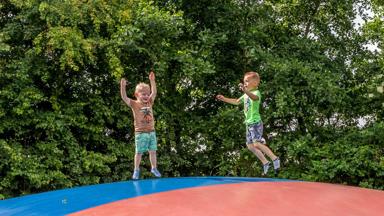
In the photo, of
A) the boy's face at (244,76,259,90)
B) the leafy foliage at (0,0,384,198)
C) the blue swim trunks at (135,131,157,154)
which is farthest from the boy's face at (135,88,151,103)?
the leafy foliage at (0,0,384,198)

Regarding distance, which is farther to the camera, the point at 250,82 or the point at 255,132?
the point at 255,132

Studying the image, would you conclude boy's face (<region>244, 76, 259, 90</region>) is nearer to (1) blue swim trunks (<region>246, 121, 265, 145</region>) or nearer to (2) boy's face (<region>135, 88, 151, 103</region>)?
(1) blue swim trunks (<region>246, 121, 265, 145</region>)

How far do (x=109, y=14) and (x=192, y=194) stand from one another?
5550 mm

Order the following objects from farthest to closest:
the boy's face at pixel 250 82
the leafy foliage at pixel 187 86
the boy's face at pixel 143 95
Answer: the leafy foliage at pixel 187 86 → the boy's face at pixel 143 95 → the boy's face at pixel 250 82

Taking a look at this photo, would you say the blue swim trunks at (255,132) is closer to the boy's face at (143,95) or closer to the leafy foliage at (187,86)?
the boy's face at (143,95)

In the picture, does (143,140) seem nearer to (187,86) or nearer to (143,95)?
(143,95)

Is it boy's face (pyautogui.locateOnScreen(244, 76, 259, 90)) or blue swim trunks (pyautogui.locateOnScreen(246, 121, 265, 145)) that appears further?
blue swim trunks (pyautogui.locateOnScreen(246, 121, 265, 145))

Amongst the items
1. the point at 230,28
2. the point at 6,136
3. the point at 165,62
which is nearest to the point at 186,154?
the point at 165,62

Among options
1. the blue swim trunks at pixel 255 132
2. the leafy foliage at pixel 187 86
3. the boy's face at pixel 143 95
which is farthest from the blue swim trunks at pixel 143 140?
the leafy foliage at pixel 187 86

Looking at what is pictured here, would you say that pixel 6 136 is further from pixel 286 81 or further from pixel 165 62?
pixel 286 81

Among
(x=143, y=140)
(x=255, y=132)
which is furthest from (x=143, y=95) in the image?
(x=255, y=132)

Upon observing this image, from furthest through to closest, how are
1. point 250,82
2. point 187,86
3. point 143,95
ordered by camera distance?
point 187,86 < point 143,95 < point 250,82

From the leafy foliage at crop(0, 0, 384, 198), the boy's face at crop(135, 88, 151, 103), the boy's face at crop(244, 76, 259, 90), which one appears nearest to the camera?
the boy's face at crop(244, 76, 259, 90)

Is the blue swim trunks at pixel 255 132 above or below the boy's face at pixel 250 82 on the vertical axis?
below
